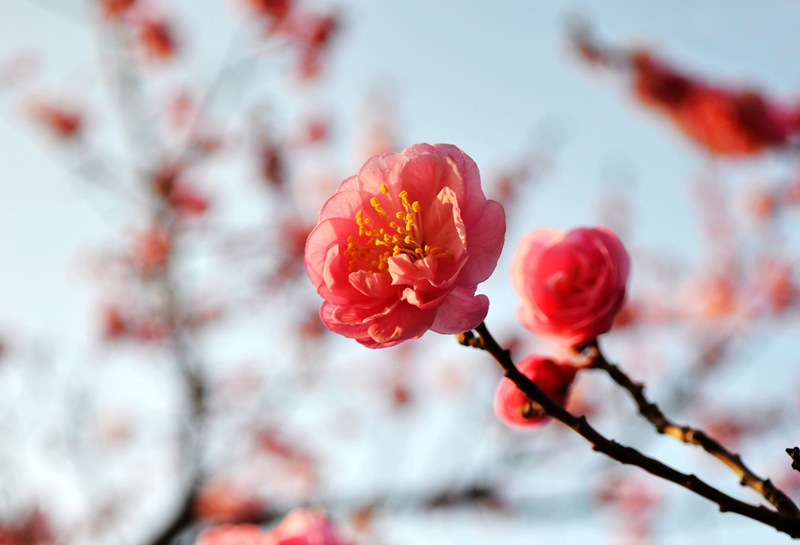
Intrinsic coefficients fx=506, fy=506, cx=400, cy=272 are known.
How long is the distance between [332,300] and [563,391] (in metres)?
0.62

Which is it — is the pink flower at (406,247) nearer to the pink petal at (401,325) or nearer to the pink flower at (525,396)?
the pink petal at (401,325)

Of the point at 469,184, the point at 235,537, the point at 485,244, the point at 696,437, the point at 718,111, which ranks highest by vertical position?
the point at 718,111

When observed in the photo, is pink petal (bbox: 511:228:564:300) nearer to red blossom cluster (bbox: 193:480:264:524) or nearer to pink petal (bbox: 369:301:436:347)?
pink petal (bbox: 369:301:436:347)

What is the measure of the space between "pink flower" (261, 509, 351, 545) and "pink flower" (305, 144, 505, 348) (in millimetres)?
960

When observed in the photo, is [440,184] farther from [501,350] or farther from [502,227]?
[501,350]

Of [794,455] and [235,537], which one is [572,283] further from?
[235,537]

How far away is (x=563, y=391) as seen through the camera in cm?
121

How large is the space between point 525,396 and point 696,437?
34 cm

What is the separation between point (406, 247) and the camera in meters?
1.06

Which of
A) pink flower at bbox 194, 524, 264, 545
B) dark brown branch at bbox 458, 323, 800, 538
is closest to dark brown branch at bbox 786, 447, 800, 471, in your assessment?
dark brown branch at bbox 458, 323, 800, 538

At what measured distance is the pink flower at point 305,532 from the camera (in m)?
1.55

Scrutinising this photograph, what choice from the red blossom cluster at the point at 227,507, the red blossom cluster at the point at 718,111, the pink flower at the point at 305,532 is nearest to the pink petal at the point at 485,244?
the pink flower at the point at 305,532

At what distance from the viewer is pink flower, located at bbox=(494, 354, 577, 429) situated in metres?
1.09

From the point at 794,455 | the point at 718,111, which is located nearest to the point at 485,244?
the point at 794,455
